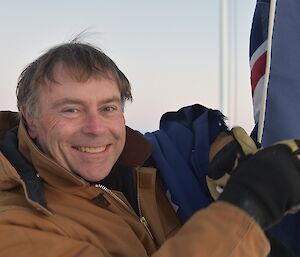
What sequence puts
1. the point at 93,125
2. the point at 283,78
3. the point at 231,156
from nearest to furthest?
the point at 231,156
the point at 283,78
the point at 93,125

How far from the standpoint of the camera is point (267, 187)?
0.75 m

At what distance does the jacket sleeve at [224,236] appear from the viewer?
2.45 ft

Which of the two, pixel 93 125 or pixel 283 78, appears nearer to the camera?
pixel 283 78

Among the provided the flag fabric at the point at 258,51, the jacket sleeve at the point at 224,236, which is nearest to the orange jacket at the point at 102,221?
the jacket sleeve at the point at 224,236

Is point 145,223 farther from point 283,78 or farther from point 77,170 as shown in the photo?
point 283,78

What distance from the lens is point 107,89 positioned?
121 centimetres

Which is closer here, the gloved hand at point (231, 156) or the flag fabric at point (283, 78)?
the gloved hand at point (231, 156)

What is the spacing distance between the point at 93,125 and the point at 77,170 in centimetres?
12

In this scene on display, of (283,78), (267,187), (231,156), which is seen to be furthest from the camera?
(283,78)

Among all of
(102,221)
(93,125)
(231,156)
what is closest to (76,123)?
(93,125)

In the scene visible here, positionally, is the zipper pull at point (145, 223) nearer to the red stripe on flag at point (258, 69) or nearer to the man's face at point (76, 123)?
the man's face at point (76, 123)

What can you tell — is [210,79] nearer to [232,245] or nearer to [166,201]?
[166,201]

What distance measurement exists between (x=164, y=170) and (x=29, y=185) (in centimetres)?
36

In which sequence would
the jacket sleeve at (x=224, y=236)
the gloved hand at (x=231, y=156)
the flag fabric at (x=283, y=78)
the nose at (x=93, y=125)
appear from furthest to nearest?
the nose at (x=93, y=125), the flag fabric at (x=283, y=78), the gloved hand at (x=231, y=156), the jacket sleeve at (x=224, y=236)
